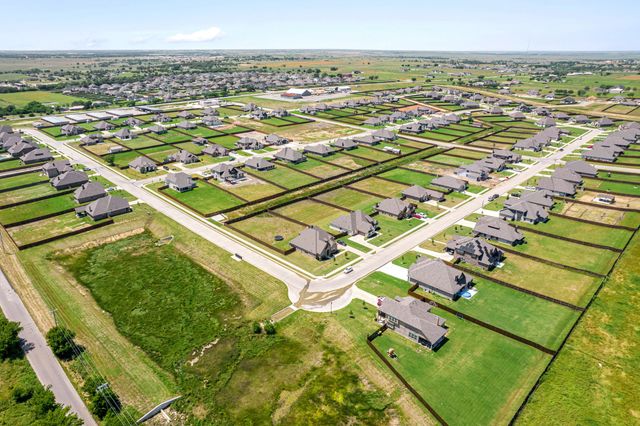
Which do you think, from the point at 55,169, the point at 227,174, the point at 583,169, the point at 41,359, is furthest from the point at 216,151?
the point at 583,169

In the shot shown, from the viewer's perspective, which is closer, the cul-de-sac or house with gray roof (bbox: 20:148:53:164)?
the cul-de-sac

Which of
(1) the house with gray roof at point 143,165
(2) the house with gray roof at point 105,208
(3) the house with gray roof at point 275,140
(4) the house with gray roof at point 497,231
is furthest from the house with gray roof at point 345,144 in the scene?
(2) the house with gray roof at point 105,208

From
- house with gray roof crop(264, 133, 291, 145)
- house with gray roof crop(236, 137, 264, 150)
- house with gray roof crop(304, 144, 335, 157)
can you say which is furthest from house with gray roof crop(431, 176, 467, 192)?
house with gray roof crop(236, 137, 264, 150)

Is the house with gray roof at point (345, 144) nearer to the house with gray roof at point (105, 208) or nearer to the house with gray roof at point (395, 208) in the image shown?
the house with gray roof at point (395, 208)

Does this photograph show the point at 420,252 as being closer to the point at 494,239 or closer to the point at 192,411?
the point at 494,239

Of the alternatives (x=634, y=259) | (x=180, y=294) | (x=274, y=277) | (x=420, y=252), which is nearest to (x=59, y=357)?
(x=180, y=294)

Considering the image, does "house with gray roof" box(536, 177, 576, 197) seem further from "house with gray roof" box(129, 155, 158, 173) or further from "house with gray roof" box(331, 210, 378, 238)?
"house with gray roof" box(129, 155, 158, 173)

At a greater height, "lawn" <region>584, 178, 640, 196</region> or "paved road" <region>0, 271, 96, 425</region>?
"lawn" <region>584, 178, 640, 196</region>

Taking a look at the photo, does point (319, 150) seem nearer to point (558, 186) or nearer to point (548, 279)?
point (558, 186)
